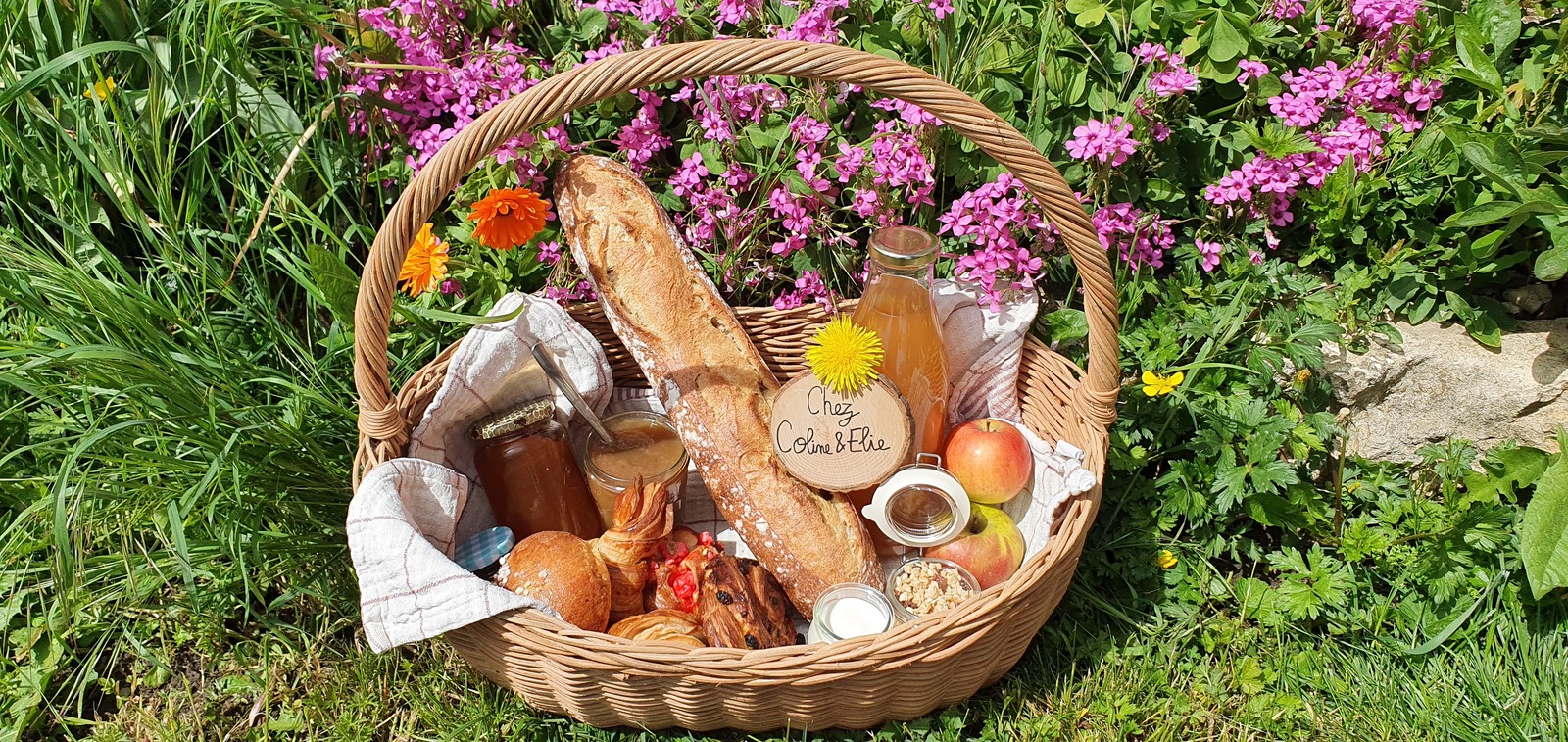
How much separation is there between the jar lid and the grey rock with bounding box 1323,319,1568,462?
6.02ft

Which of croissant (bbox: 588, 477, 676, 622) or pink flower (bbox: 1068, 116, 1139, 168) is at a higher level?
pink flower (bbox: 1068, 116, 1139, 168)

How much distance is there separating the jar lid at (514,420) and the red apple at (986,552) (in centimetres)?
88

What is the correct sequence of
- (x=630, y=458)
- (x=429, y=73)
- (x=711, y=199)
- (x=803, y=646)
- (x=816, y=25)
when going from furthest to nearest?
(x=429, y=73), (x=711, y=199), (x=816, y=25), (x=630, y=458), (x=803, y=646)

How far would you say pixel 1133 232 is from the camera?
7.93ft

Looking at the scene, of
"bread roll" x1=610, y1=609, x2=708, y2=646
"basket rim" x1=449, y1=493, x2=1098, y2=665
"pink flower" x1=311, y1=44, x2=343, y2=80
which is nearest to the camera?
"basket rim" x1=449, y1=493, x2=1098, y2=665

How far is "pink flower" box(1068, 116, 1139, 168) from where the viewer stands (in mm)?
2238

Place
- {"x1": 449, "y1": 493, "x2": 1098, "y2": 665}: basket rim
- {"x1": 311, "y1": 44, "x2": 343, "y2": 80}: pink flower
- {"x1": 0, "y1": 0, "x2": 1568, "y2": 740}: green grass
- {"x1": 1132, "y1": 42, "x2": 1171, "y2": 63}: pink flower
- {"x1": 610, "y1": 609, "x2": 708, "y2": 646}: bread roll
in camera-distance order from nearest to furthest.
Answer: {"x1": 449, "y1": 493, "x2": 1098, "y2": 665}: basket rim → {"x1": 610, "y1": 609, "x2": 708, "y2": 646}: bread roll → {"x1": 0, "y1": 0, "x2": 1568, "y2": 740}: green grass → {"x1": 1132, "y1": 42, "x2": 1171, "y2": 63}: pink flower → {"x1": 311, "y1": 44, "x2": 343, "y2": 80}: pink flower

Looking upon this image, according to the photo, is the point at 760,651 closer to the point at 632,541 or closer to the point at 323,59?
the point at 632,541

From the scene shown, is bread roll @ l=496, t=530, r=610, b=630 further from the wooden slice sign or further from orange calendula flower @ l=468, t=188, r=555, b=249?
orange calendula flower @ l=468, t=188, r=555, b=249

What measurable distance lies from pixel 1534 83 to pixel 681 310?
1897 mm

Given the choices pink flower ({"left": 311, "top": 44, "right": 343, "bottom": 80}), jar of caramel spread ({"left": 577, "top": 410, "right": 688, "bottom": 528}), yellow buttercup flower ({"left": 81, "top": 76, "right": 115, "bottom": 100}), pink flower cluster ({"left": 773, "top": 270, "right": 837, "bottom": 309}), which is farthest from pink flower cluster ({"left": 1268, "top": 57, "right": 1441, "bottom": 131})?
yellow buttercup flower ({"left": 81, "top": 76, "right": 115, "bottom": 100})

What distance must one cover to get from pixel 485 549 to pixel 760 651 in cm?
74

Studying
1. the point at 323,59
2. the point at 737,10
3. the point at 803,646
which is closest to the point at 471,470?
the point at 803,646

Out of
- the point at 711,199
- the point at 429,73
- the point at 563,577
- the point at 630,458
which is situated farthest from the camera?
the point at 429,73
